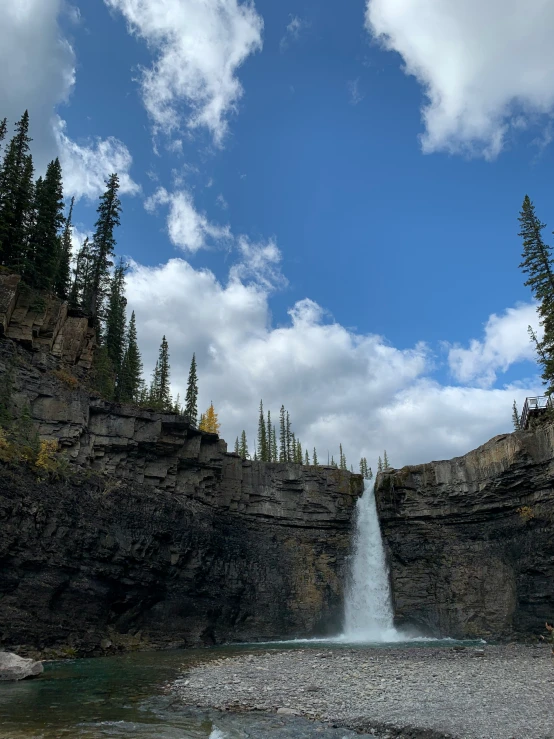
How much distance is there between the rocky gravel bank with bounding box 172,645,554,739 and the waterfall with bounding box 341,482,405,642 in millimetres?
16540

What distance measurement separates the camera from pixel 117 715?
1341 cm

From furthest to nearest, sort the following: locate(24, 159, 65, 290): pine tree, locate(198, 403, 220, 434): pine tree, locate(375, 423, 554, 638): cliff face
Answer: locate(198, 403, 220, 434): pine tree, locate(24, 159, 65, 290): pine tree, locate(375, 423, 554, 638): cliff face

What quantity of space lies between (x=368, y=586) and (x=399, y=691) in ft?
91.7

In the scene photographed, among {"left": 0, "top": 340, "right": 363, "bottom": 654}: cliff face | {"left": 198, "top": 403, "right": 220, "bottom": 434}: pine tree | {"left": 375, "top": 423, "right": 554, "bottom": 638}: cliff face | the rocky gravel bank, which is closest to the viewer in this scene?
the rocky gravel bank

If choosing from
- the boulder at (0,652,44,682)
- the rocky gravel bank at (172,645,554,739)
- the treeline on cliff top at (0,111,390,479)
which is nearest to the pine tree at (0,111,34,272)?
the treeline on cliff top at (0,111,390,479)

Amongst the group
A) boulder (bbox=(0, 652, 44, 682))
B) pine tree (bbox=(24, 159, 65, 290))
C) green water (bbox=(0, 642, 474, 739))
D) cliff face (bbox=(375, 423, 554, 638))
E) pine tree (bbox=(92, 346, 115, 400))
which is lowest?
green water (bbox=(0, 642, 474, 739))

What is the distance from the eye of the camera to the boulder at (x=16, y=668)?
18562mm

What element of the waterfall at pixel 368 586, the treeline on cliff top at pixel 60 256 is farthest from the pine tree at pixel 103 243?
the waterfall at pixel 368 586

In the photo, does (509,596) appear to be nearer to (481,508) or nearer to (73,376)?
(481,508)

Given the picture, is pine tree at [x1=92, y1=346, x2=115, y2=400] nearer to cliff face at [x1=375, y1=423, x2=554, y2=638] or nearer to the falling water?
the falling water

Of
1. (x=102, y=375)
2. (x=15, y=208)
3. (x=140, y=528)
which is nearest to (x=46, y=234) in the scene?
(x=15, y=208)

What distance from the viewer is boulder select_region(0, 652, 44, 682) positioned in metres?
18.6

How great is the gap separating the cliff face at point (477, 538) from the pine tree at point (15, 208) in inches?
1369

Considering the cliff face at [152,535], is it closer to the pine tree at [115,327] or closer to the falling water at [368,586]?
the falling water at [368,586]
